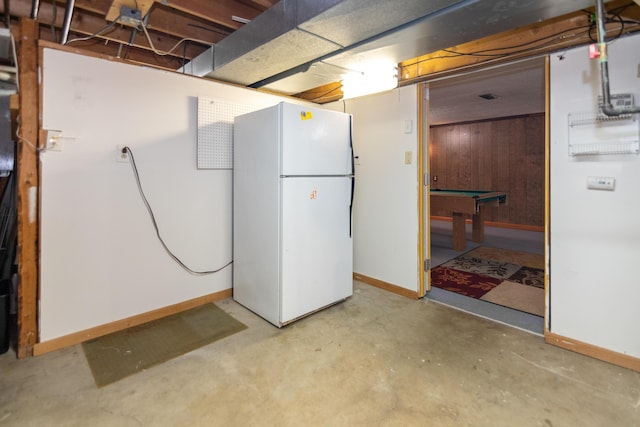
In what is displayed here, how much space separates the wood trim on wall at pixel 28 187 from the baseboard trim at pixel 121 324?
3.6 inches

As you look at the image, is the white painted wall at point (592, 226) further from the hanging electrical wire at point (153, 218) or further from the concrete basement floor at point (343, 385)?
the hanging electrical wire at point (153, 218)

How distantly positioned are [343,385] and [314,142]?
183 cm

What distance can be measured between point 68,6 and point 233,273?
2.35m

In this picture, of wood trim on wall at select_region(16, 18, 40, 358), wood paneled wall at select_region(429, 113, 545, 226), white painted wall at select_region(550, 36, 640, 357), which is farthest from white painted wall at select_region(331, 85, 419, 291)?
wood paneled wall at select_region(429, 113, 545, 226)

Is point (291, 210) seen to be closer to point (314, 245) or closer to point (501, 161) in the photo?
point (314, 245)

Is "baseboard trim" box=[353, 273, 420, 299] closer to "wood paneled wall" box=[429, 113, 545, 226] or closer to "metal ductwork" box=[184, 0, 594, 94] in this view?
"metal ductwork" box=[184, 0, 594, 94]

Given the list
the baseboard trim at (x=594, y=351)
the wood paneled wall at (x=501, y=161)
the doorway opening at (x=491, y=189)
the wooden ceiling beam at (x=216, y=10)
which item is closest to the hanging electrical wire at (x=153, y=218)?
the wooden ceiling beam at (x=216, y=10)

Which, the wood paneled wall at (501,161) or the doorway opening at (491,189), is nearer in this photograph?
the doorway opening at (491,189)

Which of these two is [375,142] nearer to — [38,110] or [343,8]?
[343,8]

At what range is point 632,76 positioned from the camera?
6.44 feet

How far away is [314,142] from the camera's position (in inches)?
108

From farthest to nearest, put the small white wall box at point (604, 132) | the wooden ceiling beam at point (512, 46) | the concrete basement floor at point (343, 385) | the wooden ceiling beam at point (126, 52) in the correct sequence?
the wooden ceiling beam at point (126, 52)
the wooden ceiling beam at point (512, 46)
the small white wall box at point (604, 132)
the concrete basement floor at point (343, 385)

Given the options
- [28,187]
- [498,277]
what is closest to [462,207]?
[498,277]

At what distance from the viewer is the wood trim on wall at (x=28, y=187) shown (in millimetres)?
2117
